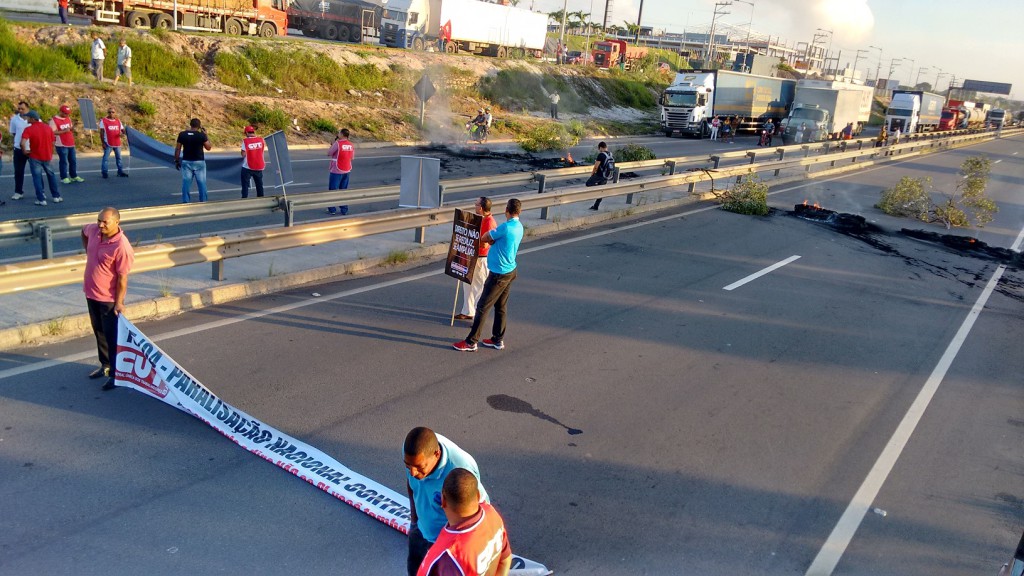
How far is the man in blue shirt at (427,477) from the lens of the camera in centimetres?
350

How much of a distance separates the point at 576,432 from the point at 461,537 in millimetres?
3291

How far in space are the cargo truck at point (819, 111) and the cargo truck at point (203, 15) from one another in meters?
30.9

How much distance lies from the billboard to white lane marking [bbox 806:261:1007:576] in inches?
5963

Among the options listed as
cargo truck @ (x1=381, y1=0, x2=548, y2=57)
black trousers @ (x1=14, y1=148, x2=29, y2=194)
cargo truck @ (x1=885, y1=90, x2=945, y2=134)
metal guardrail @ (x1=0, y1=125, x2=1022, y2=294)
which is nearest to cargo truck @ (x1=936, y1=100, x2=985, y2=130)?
cargo truck @ (x1=885, y1=90, x2=945, y2=134)

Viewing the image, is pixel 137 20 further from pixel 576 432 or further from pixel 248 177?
pixel 576 432

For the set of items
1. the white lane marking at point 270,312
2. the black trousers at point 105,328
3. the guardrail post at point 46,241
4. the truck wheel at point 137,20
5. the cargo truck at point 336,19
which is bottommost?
the white lane marking at point 270,312

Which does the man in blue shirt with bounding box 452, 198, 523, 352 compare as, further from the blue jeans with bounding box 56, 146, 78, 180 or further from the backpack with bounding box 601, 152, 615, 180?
the blue jeans with bounding box 56, 146, 78, 180

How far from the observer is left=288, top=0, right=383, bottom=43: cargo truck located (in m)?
46.0

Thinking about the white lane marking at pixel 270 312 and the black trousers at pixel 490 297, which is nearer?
the white lane marking at pixel 270 312

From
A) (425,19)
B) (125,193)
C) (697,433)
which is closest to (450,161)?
(125,193)

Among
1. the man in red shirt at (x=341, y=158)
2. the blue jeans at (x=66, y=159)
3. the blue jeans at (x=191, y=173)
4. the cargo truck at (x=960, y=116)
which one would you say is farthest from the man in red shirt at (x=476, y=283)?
the cargo truck at (x=960, y=116)

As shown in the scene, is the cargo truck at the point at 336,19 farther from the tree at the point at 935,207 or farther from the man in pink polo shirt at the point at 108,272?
the man in pink polo shirt at the point at 108,272

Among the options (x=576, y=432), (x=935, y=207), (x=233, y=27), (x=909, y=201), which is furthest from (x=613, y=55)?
(x=576, y=432)

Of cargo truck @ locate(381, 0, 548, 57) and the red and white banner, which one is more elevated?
cargo truck @ locate(381, 0, 548, 57)
